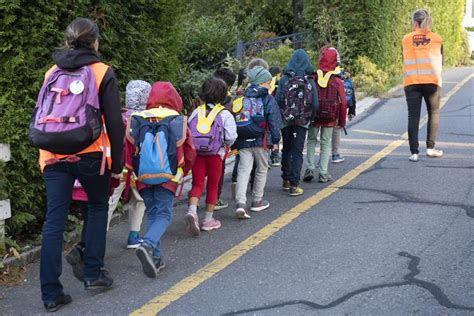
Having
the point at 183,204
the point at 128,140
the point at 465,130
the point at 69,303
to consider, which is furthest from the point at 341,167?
the point at 69,303

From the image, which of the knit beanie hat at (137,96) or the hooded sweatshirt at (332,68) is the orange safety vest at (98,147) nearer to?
the knit beanie hat at (137,96)

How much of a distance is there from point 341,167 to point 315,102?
1.93 meters

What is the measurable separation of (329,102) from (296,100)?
0.78 meters

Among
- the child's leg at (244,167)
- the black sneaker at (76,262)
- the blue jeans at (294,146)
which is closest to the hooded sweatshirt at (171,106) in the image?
the black sneaker at (76,262)

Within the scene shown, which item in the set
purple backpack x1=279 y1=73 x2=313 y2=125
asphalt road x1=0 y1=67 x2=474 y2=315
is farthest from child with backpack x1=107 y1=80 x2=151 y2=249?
purple backpack x1=279 y1=73 x2=313 y2=125

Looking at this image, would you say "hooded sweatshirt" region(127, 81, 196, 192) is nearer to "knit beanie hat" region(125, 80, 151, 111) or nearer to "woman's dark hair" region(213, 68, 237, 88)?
"knit beanie hat" region(125, 80, 151, 111)

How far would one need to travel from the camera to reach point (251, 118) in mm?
7262

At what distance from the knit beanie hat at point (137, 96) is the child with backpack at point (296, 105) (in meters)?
2.06

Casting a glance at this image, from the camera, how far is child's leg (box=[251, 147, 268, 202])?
746 centimetres

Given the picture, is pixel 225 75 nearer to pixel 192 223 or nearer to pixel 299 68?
pixel 299 68

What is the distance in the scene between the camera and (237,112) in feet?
23.9

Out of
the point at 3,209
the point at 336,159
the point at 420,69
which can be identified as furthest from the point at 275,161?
the point at 3,209

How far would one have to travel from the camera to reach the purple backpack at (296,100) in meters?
7.85

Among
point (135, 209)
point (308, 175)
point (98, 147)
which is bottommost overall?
point (308, 175)
